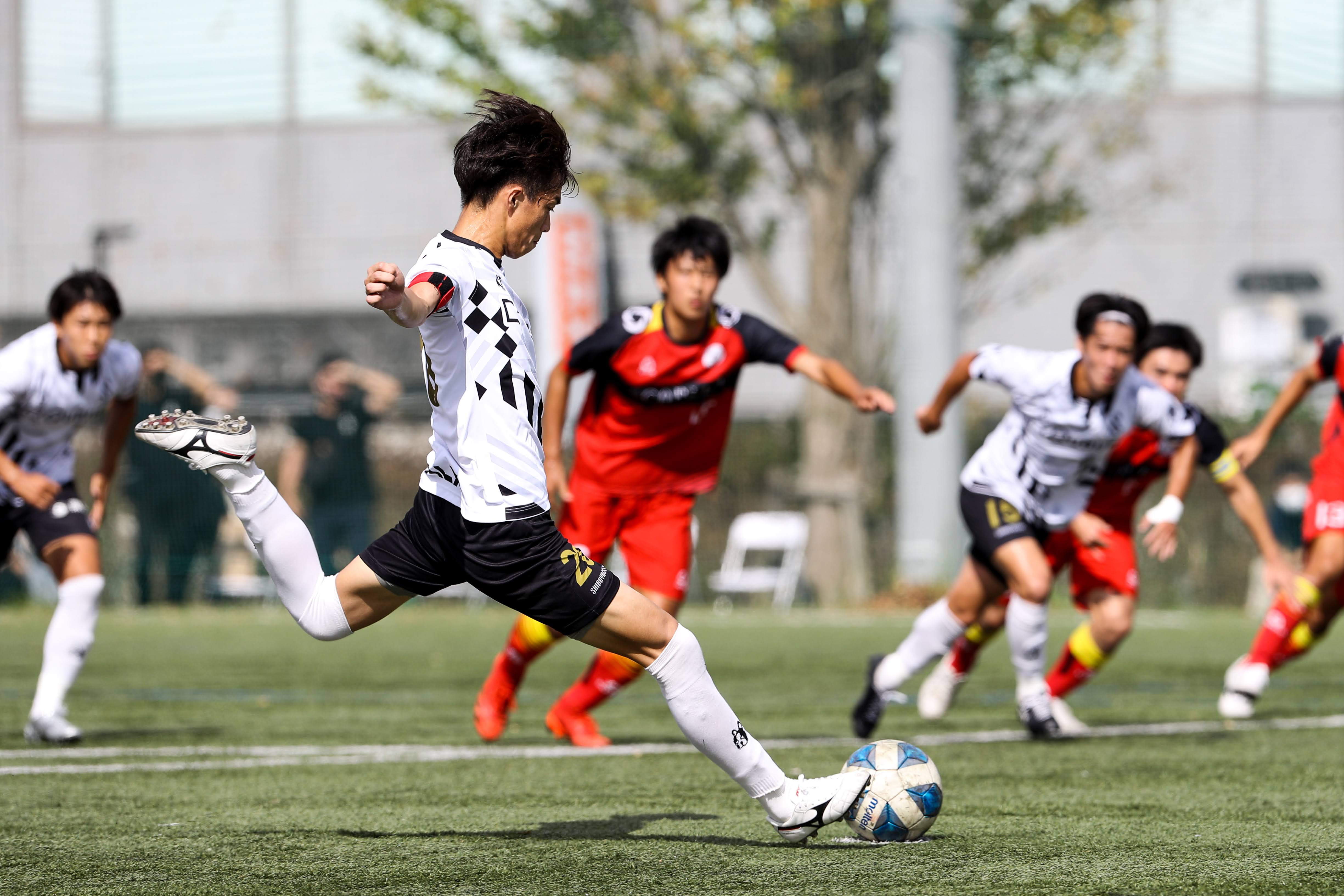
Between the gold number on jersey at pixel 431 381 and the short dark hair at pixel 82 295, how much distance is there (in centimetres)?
303

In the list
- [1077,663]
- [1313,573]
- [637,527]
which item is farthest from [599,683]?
[1313,573]

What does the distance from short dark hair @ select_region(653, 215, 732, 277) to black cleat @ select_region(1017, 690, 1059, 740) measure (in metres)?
2.06

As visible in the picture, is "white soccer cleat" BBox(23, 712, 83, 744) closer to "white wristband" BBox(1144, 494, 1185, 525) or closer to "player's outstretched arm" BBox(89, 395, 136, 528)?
"player's outstretched arm" BBox(89, 395, 136, 528)

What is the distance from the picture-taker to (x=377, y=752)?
6.59m

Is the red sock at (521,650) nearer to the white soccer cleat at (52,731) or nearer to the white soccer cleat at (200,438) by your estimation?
the white soccer cleat at (52,731)

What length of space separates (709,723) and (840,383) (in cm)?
250

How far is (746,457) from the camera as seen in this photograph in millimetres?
19016

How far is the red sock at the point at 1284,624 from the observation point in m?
7.57

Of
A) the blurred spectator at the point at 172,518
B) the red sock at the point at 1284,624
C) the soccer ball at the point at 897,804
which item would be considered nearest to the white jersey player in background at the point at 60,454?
the soccer ball at the point at 897,804

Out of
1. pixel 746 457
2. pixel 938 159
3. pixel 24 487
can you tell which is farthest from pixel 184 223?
pixel 24 487

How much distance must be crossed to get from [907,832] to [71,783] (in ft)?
9.30

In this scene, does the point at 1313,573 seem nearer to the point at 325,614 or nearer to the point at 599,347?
the point at 599,347

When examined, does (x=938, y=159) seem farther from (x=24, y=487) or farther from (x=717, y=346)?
(x=24, y=487)

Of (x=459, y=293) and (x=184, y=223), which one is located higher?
(x=184, y=223)
